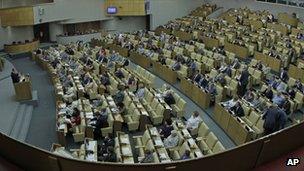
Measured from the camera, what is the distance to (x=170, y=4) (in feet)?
77.6

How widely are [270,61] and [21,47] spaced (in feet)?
41.9

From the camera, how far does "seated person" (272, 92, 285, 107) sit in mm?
9242

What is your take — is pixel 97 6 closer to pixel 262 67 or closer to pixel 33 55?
pixel 33 55

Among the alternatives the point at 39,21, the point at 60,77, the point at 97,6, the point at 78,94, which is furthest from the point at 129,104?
the point at 97,6

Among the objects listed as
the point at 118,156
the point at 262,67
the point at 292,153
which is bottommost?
the point at 118,156

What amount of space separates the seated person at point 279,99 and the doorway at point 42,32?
52.2 ft

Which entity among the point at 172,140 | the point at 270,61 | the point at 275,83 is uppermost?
the point at 270,61

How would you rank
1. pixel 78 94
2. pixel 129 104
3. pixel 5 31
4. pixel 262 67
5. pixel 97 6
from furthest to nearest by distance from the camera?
pixel 97 6 < pixel 5 31 < pixel 262 67 < pixel 78 94 < pixel 129 104

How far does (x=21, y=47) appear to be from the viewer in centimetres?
1909

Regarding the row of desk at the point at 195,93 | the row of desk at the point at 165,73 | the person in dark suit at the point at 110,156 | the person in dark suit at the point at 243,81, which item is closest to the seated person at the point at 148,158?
the person in dark suit at the point at 110,156

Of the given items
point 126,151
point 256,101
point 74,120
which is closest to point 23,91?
point 74,120

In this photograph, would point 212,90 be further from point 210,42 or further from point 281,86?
point 210,42

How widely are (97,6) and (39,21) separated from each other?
3.91 meters

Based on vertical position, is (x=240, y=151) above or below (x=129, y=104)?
above
